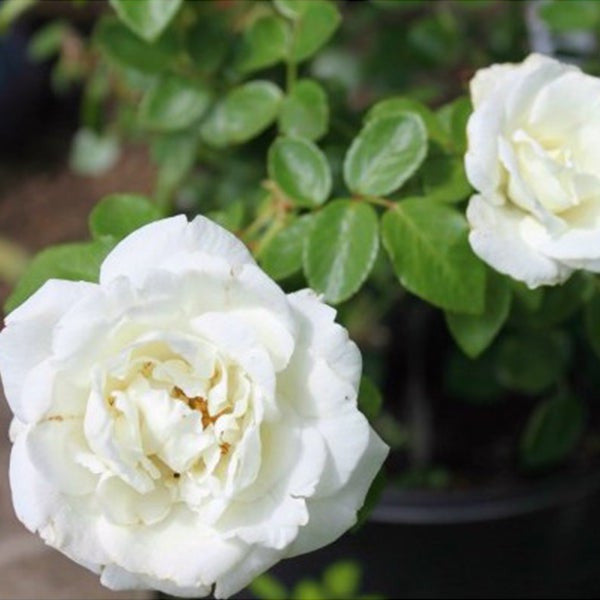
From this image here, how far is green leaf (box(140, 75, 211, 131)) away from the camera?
1020 millimetres

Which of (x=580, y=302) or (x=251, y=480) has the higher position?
(x=251, y=480)

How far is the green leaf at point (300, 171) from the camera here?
837 mm

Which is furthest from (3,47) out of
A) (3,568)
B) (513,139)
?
(513,139)

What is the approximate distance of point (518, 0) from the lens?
1.19 m

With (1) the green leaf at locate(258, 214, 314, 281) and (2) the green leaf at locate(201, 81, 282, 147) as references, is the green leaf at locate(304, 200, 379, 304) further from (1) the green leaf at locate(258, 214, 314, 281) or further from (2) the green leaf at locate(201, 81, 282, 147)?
(2) the green leaf at locate(201, 81, 282, 147)

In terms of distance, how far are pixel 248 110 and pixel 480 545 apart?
50 cm

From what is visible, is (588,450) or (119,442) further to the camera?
(588,450)

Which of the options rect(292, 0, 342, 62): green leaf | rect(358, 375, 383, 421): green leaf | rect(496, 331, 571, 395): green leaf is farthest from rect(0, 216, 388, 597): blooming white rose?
rect(496, 331, 571, 395): green leaf

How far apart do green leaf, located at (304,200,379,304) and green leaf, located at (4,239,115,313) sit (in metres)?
0.13

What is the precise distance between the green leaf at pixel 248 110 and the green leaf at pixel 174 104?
0.03 meters

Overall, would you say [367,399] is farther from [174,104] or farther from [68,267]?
[174,104]

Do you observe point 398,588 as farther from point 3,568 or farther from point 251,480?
point 251,480

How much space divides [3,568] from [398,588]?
0.53 meters

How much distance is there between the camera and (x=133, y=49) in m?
1.03
